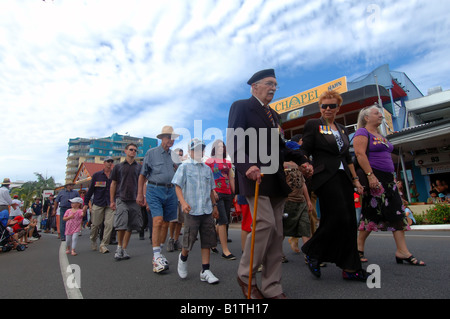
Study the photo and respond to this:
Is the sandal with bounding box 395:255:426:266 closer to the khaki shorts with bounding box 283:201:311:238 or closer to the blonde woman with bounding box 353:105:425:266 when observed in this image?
the blonde woman with bounding box 353:105:425:266

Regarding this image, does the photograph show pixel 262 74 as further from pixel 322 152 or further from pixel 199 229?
pixel 199 229

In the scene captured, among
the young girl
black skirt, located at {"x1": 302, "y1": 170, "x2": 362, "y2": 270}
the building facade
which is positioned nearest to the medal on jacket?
black skirt, located at {"x1": 302, "y1": 170, "x2": 362, "y2": 270}

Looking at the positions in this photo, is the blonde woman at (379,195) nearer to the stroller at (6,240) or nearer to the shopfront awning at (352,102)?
the stroller at (6,240)

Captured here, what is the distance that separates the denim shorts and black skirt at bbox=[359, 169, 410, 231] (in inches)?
105

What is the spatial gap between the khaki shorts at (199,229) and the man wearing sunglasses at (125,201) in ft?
6.60

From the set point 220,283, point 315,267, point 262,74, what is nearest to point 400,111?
point 315,267

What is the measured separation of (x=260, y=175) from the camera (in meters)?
2.16

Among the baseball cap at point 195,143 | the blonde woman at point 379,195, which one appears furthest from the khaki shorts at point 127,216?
the blonde woman at point 379,195

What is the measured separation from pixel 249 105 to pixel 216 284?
1.84m

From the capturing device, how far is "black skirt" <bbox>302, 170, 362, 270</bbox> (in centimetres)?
268

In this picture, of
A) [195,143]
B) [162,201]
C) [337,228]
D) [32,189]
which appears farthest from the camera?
[32,189]

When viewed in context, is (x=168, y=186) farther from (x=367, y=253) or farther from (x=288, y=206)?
(x=367, y=253)

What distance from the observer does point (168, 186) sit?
429cm

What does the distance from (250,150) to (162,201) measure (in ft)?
7.52
